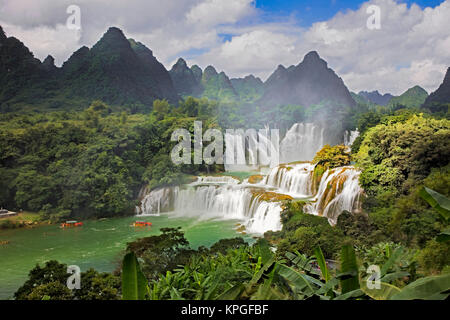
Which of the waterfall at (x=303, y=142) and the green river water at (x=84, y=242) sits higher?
the waterfall at (x=303, y=142)

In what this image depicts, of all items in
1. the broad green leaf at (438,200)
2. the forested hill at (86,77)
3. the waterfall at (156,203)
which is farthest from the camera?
the forested hill at (86,77)

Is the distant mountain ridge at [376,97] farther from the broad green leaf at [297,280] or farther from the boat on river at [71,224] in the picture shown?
the broad green leaf at [297,280]

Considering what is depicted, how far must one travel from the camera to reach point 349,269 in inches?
45.6

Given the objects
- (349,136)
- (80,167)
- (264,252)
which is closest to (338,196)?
(264,252)

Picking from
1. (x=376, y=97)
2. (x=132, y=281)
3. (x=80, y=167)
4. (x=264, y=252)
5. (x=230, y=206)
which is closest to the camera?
(x=132, y=281)

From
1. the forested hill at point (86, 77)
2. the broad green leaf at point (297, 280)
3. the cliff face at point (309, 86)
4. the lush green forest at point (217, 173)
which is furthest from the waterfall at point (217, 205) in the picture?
the cliff face at point (309, 86)

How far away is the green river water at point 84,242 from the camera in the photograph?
707 centimetres

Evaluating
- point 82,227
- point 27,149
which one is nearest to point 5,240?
point 82,227

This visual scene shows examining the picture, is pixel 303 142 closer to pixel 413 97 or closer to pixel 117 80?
pixel 413 97

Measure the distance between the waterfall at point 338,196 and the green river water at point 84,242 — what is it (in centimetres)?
190

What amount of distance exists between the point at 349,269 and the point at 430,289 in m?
0.25

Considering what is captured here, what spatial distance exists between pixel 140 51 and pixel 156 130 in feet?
73.2
